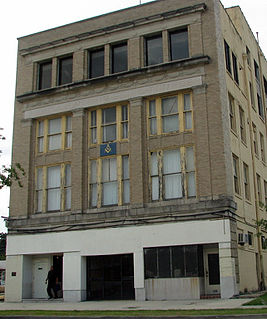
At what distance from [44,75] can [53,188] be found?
7.37 m

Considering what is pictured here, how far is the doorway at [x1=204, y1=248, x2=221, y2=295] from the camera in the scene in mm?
24013

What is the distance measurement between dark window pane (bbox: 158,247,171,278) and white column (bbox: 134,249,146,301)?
3.16 feet

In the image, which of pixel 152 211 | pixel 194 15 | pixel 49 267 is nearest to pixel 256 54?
pixel 194 15

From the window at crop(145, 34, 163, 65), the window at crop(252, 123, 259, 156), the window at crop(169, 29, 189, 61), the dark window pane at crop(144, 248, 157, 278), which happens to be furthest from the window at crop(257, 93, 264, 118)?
the dark window pane at crop(144, 248, 157, 278)

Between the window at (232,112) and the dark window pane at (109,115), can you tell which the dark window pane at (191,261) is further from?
the dark window pane at (109,115)

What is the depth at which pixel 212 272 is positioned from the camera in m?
24.2

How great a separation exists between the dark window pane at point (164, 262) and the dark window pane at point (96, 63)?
11088 mm

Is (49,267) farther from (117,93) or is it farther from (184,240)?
(117,93)

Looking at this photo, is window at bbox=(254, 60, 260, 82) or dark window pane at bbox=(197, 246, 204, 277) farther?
window at bbox=(254, 60, 260, 82)

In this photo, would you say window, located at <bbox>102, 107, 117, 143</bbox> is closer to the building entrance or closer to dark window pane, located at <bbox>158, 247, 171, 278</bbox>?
the building entrance

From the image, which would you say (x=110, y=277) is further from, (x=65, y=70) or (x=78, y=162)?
(x=65, y=70)

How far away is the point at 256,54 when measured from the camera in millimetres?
36562

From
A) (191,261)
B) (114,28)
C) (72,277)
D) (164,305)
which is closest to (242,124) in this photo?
(114,28)

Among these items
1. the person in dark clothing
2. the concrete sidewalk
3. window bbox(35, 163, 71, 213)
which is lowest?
the concrete sidewalk
